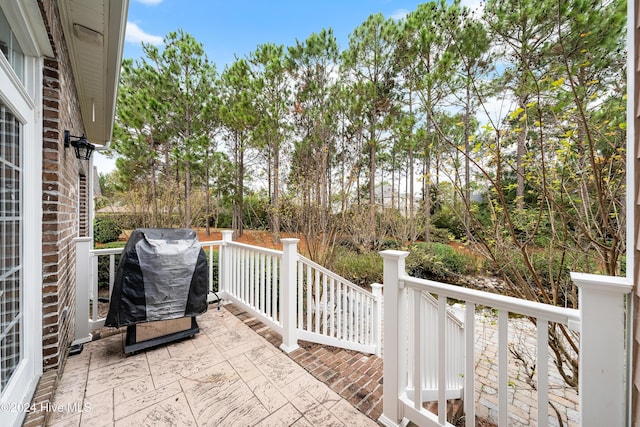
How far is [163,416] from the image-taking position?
66.1 inches

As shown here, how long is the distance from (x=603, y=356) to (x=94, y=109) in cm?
550

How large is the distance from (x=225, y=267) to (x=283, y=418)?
8.06 feet

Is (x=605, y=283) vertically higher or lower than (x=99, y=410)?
higher

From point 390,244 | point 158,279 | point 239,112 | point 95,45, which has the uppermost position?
point 239,112

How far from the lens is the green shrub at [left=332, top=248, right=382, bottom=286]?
6.05m

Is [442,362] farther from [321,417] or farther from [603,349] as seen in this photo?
[321,417]

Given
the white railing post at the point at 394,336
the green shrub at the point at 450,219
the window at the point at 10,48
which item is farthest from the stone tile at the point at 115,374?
the green shrub at the point at 450,219

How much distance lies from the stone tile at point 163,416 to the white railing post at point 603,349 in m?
2.09

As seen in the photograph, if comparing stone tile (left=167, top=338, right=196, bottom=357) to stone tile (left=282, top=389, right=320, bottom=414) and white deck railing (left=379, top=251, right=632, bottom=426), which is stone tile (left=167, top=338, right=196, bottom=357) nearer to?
stone tile (left=282, top=389, right=320, bottom=414)

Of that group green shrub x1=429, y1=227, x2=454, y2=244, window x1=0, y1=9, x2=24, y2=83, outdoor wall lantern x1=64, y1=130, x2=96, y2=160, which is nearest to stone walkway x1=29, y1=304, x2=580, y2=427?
outdoor wall lantern x1=64, y1=130, x2=96, y2=160

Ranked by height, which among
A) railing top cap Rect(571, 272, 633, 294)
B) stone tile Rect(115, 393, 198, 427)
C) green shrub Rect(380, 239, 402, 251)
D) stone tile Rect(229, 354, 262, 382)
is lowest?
stone tile Rect(229, 354, 262, 382)

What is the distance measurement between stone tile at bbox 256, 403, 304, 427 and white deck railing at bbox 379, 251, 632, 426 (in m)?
0.58

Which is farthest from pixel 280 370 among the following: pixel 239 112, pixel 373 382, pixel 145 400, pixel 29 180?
pixel 239 112

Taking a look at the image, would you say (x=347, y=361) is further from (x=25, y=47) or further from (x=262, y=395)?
(x=25, y=47)
